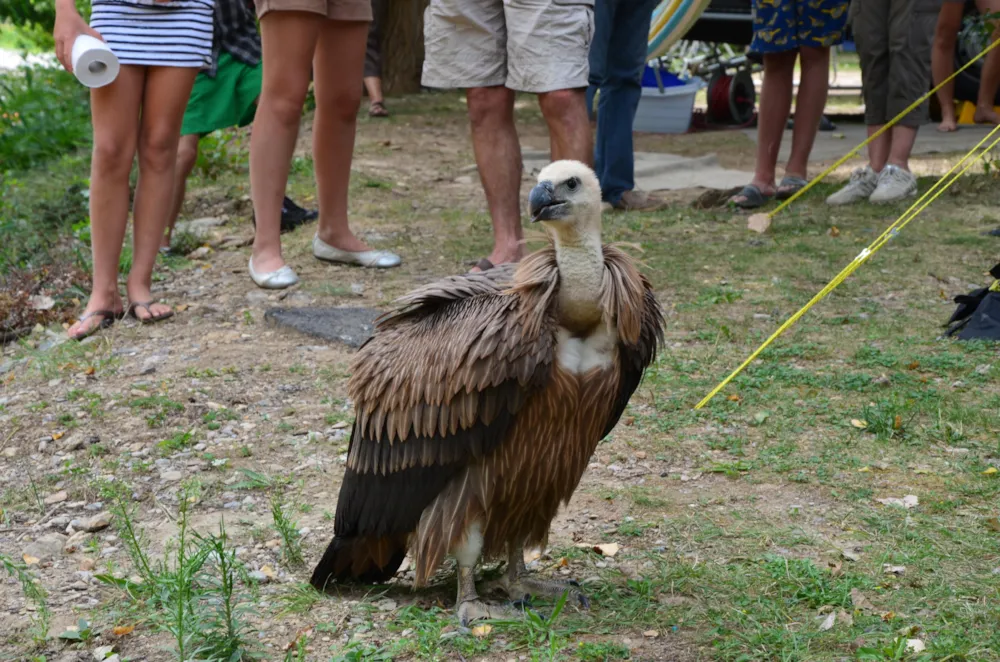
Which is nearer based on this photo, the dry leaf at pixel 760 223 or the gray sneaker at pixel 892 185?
the dry leaf at pixel 760 223

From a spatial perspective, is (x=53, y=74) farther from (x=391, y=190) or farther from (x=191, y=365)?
(x=191, y=365)

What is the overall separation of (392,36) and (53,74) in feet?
13.3

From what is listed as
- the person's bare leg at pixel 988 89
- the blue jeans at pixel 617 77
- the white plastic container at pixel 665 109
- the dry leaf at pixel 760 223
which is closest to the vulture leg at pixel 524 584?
the dry leaf at pixel 760 223

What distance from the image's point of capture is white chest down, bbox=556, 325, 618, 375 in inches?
106

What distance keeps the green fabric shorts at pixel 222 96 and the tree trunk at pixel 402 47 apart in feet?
20.4

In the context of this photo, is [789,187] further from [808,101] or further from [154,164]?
[154,164]

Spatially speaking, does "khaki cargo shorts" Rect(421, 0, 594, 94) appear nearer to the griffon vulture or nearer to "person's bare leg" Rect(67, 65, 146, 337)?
"person's bare leg" Rect(67, 65, 146, 337)

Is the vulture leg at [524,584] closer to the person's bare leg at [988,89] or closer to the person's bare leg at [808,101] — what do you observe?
the person's bare leg at [808,101]

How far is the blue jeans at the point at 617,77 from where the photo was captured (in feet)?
22.5

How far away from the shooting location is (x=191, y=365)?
4.75 meters

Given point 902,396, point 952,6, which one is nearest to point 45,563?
point 902,396

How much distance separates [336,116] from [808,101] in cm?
319

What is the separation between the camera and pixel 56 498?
3754 millimetres

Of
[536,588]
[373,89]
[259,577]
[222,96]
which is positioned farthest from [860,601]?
[373,89]
